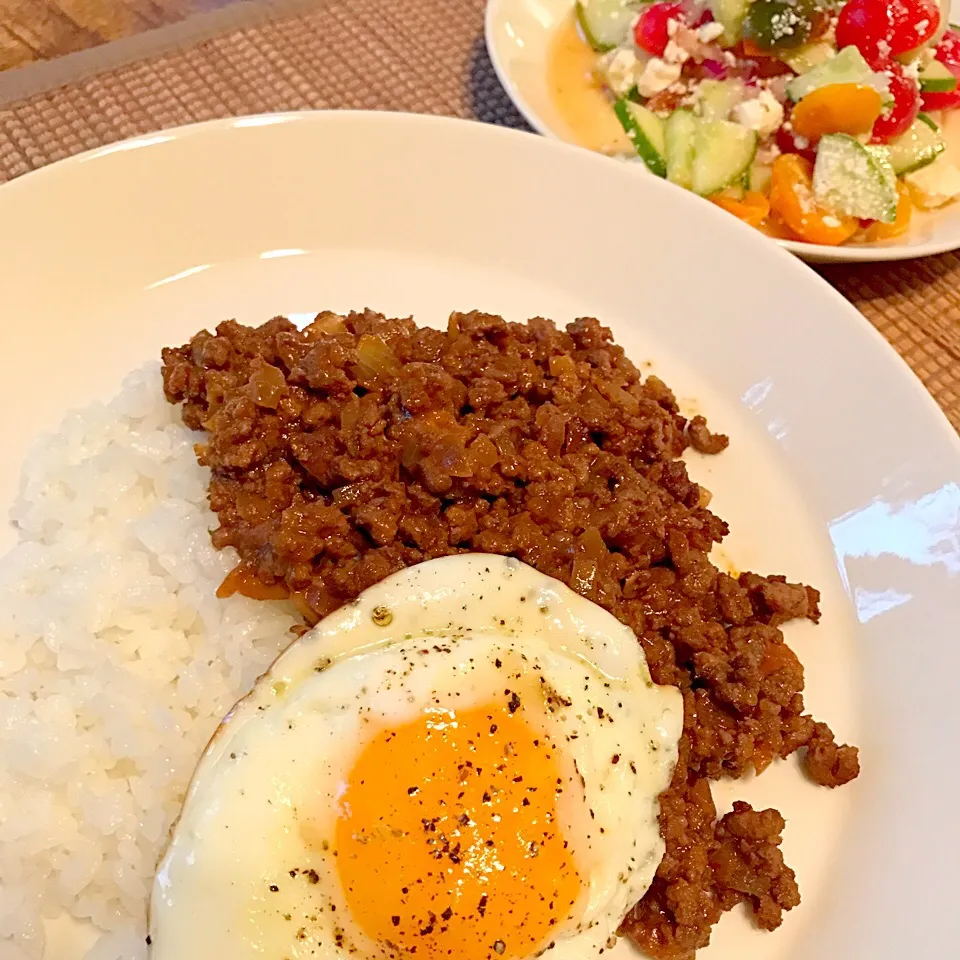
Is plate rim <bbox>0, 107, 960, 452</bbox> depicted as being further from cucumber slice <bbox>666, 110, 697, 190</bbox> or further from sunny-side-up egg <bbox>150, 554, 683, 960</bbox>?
sunny-side-up egg <bbox>150, 554, 683, 960</bbox>

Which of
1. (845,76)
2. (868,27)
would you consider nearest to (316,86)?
(845,76)

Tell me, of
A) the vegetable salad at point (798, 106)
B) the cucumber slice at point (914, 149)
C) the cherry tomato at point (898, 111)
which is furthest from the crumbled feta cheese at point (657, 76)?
the cucumber slice at point (914, 149)

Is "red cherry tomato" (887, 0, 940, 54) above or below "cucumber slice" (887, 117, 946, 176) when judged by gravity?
above

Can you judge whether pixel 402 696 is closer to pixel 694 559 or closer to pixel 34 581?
pixel 694 559

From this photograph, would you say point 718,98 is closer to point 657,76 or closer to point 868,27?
point 657,76

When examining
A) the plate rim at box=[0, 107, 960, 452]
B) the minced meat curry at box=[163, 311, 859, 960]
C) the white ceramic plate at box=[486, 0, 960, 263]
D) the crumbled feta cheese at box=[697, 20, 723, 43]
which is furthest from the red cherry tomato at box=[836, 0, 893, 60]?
the minced meat curry at box=[163, 311, 859, 960]


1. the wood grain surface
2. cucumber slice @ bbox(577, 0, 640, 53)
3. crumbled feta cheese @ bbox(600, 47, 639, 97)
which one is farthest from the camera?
cucumber slice @ bbox(577, 0, 640, 53)

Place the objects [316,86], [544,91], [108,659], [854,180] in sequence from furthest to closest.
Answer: [544,91]
[316,86]
[854,180]
[108,659]

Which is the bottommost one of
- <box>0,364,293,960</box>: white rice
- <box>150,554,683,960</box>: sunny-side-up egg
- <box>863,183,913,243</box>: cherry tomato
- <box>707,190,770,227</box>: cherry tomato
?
<box>0,364,293,960</box>: white rice

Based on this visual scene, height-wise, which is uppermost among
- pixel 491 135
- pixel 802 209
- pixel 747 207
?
pixel 491 135
